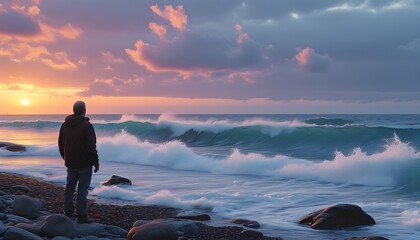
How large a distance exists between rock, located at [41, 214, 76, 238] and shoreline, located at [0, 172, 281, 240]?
1340 mm

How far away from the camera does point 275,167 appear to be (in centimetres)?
1644

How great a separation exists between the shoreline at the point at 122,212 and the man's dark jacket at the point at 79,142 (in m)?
1.43

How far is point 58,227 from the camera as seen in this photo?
6.08m

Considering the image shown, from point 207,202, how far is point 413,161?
323 inches

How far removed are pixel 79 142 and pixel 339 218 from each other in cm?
437

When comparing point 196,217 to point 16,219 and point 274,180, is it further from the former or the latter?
point 274,180

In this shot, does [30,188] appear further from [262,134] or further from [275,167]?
[262,134]

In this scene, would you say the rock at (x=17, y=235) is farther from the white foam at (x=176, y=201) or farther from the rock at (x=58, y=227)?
the white foam at (x=176, y=201)

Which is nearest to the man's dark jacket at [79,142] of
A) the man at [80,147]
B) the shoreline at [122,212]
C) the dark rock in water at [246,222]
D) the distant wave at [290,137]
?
the man at [80,147]

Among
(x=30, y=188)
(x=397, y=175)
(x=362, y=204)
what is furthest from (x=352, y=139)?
(x=30, y=188)

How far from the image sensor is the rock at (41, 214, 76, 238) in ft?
19.8

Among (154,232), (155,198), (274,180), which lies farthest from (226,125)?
(154,232)

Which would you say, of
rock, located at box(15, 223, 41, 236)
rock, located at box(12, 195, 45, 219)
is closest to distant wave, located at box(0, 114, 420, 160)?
rock, located at box(12, 195, 45, 219)

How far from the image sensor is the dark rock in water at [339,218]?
26.6 feet
